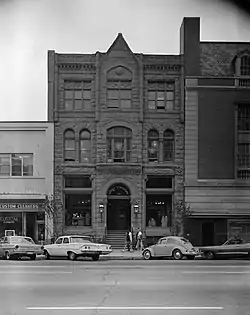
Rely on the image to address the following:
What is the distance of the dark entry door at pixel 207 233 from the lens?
80.8 ft

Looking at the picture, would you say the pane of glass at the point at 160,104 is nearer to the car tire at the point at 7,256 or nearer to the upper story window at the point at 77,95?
the upper story window at the point at 77,95

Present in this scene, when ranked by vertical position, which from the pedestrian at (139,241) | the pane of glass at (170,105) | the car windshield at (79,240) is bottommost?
the pedestrian at (139,241)

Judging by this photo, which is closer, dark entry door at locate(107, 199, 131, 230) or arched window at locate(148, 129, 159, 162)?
dark entry door at locate(107, 199, 131, 230)

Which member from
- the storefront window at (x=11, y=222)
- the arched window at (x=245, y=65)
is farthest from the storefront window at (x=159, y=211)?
the arched window at (x=245, y=65)

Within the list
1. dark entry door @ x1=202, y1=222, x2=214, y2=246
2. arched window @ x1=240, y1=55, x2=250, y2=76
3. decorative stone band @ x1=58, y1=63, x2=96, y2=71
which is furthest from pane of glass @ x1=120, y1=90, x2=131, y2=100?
dark entry door @ x1=202, y1=222, x2=214, y2=246

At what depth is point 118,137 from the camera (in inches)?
1058

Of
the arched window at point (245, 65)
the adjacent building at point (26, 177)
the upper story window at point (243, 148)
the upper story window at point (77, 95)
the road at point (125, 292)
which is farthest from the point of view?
the upper story window at point (77, 95)

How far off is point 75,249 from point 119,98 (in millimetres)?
10567

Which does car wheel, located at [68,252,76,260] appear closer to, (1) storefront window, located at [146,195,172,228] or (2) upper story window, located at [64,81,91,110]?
(1) storefront window, located at [146,195,172,228]

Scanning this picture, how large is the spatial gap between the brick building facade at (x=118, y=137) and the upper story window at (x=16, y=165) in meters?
1.27

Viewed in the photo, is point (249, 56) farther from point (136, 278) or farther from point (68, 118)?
point (136, 278)

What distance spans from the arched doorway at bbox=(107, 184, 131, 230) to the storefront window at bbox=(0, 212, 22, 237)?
4115 mm

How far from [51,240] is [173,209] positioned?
5806mm

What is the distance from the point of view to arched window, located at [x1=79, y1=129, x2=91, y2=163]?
2683 centimetres
